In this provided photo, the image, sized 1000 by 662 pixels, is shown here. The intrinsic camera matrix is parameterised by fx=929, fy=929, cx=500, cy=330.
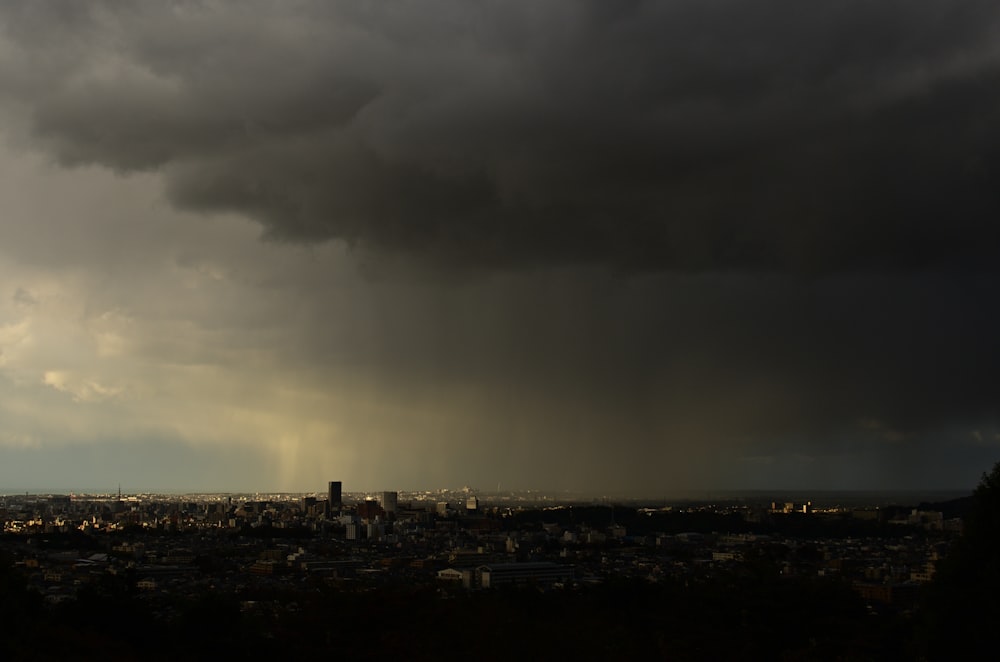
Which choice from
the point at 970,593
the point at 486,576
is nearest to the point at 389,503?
the point at 486,576

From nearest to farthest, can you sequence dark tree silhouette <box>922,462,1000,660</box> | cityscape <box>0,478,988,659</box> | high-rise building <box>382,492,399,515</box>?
dark tree silhouette <box>922,462,1000,660</box> < cityscape <box>0,478,988,659</box> < high-rise building <box>382,492,399,515</box>

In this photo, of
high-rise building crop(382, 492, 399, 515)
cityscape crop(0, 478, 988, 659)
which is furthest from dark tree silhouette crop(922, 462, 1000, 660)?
high-rise building crop(382, 492, 399, 515)

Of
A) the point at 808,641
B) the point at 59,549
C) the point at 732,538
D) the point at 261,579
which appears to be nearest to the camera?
the point at 808,641

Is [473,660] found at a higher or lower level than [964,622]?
lower

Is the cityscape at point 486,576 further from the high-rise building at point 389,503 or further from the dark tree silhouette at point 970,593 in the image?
the high-rise building at point 389,503

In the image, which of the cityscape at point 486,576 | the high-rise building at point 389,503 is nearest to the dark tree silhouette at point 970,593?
the cityscape at point 486,576

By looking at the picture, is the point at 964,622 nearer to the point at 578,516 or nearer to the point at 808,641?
the point at 808,641

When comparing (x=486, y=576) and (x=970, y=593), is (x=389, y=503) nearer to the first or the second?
(x=486, y=576)

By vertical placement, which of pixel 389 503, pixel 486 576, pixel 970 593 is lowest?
pixel 389 503

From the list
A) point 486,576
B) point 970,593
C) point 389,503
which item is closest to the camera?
point 970,593

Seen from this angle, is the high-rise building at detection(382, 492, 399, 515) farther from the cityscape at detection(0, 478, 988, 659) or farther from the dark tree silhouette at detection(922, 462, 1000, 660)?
the dark tree silhouette at detection(922, 462, 1000, 660)

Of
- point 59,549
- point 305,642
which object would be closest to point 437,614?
point 305,642
